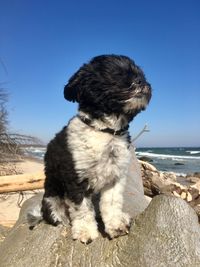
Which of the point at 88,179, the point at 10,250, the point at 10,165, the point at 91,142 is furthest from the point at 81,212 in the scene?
the point at 10,165

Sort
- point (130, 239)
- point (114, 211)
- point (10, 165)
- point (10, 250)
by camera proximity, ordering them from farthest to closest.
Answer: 1. point (10, 165)
2. point (10, 250)
3. point (114, 211)
4. point (130, 239)

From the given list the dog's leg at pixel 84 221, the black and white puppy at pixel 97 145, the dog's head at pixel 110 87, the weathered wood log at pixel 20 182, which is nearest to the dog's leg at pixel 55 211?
the black and white puppy at pixel 97 145

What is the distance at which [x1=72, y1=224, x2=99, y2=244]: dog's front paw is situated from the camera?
485 cm

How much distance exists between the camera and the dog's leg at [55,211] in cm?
513

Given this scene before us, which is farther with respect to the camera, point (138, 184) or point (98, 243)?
point (138, 184)

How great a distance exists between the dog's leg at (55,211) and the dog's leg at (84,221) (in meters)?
0.26

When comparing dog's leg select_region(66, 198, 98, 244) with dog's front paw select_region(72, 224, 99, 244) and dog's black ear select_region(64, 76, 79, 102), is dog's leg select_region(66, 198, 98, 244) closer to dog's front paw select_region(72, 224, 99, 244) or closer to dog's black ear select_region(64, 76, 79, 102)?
dog's front paw select_region(72, 224, 99, 244)

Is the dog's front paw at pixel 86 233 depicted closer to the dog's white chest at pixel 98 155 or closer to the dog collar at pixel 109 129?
the dog's white chest at pixel 98 155

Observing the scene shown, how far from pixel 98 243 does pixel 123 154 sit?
2.97ft

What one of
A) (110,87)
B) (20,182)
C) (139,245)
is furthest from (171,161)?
(139,245)

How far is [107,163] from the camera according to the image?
192 inches

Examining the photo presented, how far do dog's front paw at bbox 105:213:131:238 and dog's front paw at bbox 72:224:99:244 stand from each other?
133 millimetres

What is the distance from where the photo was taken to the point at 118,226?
4.77 meters

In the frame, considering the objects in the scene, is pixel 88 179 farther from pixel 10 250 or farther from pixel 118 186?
pixel 10 250
